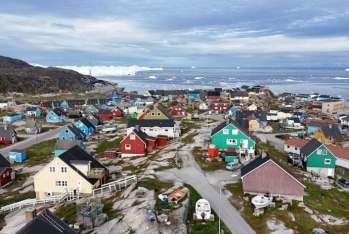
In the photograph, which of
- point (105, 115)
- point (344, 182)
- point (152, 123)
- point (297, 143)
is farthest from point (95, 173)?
point (105, 115)

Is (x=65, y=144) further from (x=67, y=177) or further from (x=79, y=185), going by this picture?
(x=79, y=185)

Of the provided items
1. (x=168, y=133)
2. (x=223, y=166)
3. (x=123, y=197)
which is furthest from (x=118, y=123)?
(x=123, y=197)

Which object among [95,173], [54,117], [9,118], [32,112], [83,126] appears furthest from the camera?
[32,112]

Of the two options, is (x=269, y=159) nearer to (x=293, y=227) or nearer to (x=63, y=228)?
(x=293, y=227)

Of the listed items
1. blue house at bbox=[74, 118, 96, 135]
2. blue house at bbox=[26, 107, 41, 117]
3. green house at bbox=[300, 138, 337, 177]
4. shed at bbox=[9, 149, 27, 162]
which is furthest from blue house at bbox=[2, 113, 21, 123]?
green house at bbox=[300, 138, 337, 177]

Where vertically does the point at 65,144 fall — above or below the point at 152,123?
below

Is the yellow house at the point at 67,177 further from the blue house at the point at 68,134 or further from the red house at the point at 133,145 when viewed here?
the blue house at the point at 68,134

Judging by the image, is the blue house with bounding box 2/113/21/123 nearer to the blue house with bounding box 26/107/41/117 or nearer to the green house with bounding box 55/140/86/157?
the blue house with bounding box 26/107/41/117
